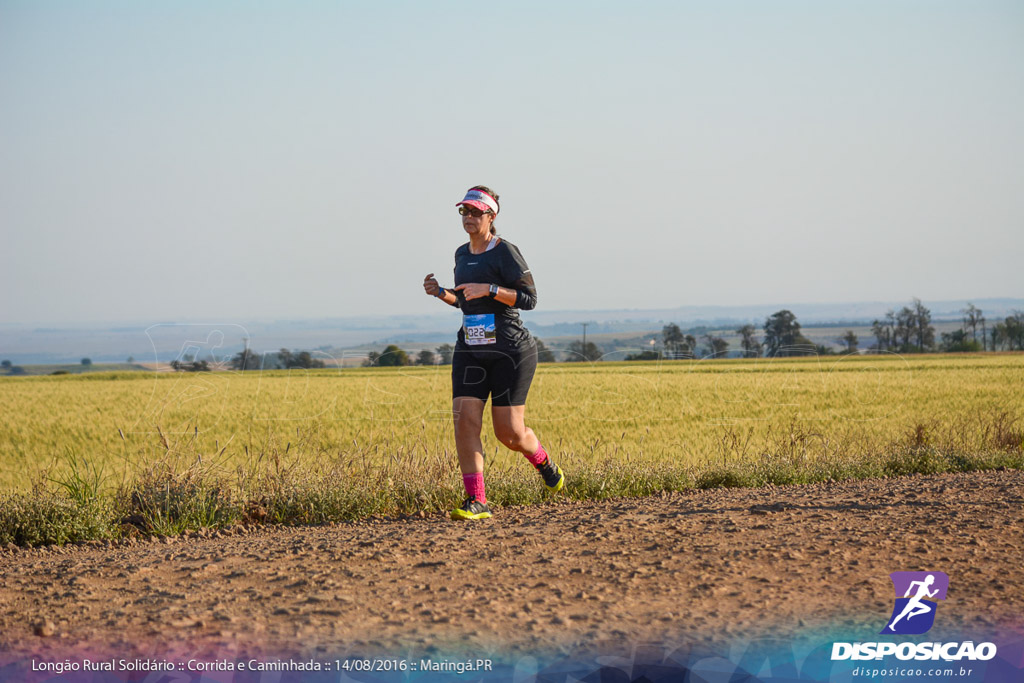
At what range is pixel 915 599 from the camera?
3887 millimetres

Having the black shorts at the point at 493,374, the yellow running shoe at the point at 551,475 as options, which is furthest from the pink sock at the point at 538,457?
the black shorts at the point at 493,374

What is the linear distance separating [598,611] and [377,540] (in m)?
1.80

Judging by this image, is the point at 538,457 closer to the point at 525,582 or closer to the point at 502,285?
the point at 502,285

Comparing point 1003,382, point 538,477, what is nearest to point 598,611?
point 538,477

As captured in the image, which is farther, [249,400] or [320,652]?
[249,400]

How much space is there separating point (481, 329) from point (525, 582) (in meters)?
2.25

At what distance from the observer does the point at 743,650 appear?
11.1 ft

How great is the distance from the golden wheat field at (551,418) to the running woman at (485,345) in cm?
106

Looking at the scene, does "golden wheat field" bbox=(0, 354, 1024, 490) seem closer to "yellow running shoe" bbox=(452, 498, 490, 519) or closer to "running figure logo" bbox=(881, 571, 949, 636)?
"yellow running shoe" bbox=(452, 498, 490, 519)

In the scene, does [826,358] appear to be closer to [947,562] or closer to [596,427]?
[596,427]

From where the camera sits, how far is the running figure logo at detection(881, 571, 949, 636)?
3650 mm

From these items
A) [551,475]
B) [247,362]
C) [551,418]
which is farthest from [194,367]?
[551,475]

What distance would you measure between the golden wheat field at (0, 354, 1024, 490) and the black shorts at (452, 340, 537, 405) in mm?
1143

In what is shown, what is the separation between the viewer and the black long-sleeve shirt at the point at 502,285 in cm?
612
